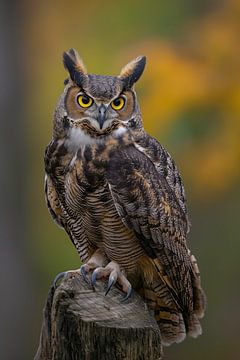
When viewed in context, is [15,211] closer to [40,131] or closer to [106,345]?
[40,131]

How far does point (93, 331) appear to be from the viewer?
2.86 metres

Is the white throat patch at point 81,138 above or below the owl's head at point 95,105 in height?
below

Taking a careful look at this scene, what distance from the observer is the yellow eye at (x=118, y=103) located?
3.75 meters

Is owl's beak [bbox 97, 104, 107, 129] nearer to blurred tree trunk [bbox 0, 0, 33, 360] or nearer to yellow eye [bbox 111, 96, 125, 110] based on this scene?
yellow eye [bbox 111, 96, 125, 110]

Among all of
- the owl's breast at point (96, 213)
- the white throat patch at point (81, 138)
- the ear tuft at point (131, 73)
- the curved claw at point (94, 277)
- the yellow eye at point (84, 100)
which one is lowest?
the curved claw at point (94, 277)

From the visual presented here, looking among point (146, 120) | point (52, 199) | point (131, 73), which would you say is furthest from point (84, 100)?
point (146, 120)

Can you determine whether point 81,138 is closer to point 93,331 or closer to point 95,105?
point 95,105

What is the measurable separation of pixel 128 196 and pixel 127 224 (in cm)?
14

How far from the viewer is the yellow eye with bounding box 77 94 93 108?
374cm

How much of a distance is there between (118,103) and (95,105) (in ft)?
0.40

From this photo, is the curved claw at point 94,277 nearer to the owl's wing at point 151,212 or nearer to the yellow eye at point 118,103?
the owl's wing at point 151,212

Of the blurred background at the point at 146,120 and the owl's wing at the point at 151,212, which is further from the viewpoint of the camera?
the blurred background at the point at 146,120

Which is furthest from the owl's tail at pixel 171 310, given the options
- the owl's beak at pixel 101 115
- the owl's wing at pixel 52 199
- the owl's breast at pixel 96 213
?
the owl's beak at pixel 101 115

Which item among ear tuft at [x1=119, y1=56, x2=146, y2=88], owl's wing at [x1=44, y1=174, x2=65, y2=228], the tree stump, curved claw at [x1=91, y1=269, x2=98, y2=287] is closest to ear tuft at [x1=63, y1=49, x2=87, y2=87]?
ear tuft at [x1=119, y1=56, x2=146, y2=88]
